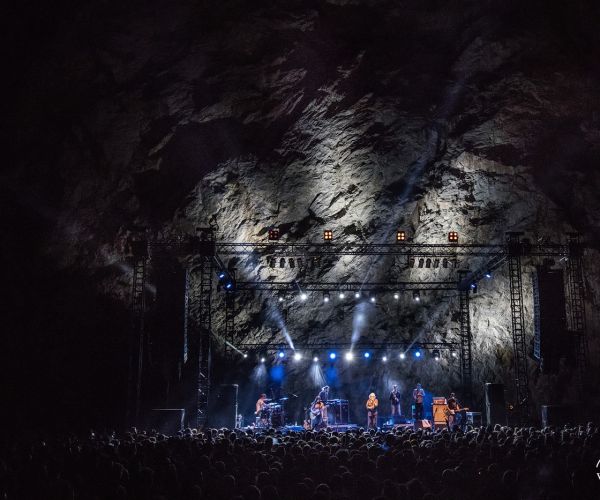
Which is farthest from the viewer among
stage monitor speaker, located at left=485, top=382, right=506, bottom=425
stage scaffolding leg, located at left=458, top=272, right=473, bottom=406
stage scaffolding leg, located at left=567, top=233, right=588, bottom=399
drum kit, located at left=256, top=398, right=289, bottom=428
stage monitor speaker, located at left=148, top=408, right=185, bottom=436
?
stage scaffolding leg, located at left=458, top=272, right=473, bottom=406

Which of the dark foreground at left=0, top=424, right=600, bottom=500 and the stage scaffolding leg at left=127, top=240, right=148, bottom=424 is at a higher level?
the stage scaffolding leg at left=127, top=240, right=148, bottom=424

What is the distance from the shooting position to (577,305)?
846 inches

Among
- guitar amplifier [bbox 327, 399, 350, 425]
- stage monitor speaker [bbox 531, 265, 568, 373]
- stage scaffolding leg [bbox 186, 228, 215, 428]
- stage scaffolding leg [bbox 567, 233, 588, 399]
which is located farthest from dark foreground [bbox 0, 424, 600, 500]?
guitar amplifier [bbox 327, 399, 350, 425]

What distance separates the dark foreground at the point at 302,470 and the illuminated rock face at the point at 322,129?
924 cm

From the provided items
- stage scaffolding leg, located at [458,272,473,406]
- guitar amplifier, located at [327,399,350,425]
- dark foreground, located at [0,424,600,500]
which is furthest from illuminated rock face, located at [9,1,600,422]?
guitar amplifier, located at [327,399,350,425]

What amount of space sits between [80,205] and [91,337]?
5832 mm

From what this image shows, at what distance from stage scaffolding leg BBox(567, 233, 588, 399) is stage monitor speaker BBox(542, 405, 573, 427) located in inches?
73.8

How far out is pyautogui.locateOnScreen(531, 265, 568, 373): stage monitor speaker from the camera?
20.1 metres

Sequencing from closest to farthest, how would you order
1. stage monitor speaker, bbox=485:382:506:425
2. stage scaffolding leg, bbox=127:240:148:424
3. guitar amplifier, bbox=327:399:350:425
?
stage scaffolding leg, bbox=127:240:148:424 → stage monitor speaker, bbox=485:382:506:425 → guitar amplifier, bbox=327:399:350:425

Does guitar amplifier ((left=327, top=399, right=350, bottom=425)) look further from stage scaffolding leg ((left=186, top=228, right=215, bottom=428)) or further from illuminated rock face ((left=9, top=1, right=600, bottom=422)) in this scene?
illuminated rock face ((left=9, top=1, right=600, bottom=422))

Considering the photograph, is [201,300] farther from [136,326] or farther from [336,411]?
[336,411]

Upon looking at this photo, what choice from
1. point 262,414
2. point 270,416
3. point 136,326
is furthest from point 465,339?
point 136,326

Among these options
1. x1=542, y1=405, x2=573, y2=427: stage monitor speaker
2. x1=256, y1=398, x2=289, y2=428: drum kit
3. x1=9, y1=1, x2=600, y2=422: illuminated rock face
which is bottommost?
x1=256, y1=398, x2=289, y2=428: drum kit

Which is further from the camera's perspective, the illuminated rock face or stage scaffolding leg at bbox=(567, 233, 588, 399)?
stage scaffolding leg at bbox=(567, 233, 588, 399)
